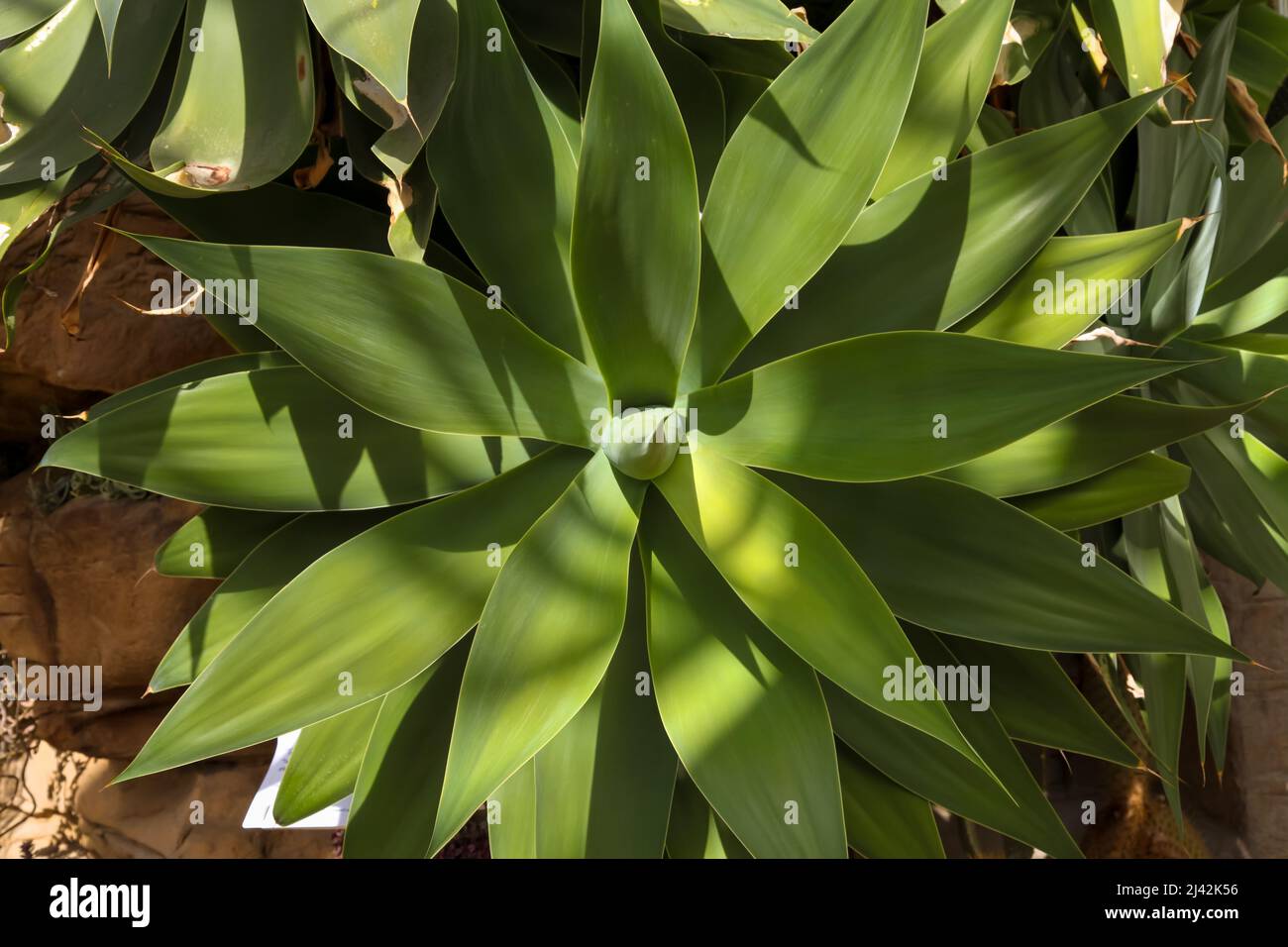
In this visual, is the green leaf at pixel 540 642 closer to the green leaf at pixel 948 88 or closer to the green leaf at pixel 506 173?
the green leaf at pixel 506 173

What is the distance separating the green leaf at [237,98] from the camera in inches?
27.4

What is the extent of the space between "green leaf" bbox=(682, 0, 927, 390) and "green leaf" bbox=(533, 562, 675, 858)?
31 cm

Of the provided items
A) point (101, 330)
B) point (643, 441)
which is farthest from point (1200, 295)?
Answer: point (101, 330)

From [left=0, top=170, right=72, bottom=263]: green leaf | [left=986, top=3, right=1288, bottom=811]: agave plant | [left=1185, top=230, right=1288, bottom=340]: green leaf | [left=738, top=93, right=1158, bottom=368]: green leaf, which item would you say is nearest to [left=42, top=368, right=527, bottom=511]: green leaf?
[left=0, top=170, right=72, bottom=263]: green leaf

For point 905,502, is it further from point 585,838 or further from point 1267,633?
point 1267,633

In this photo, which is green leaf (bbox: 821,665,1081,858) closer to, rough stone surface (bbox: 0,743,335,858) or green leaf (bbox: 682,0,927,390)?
green leaf (bbox: 682,0,927,390)

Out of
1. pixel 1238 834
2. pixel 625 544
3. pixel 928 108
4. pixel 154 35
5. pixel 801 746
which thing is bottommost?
pixel 1238 834

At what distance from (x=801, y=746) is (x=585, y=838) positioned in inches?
8.0

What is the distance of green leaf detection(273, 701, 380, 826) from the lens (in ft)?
2.53

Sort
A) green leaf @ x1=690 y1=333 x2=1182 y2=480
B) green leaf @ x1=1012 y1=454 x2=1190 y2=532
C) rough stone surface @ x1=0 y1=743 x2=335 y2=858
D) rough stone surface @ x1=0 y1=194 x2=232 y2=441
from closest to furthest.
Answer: green leaf @ x1=690 y1=333 x2=1182 y2=480 → green leaf @ x1=1012 y1=454 x2=1190 y2=532 → rough stone surface @ x1=0 y1=194 x2=232 y2=441 → rough stone surface @ x1=0 y1=743 x2=335 y2=858

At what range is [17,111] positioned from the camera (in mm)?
752

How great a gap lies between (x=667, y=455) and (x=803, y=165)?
0.26 metres

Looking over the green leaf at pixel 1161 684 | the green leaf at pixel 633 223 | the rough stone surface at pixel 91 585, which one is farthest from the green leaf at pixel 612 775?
the rough stone surface at pixel 91 585

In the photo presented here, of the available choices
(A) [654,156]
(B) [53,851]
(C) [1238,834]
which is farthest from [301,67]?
(C) [1238,834]
